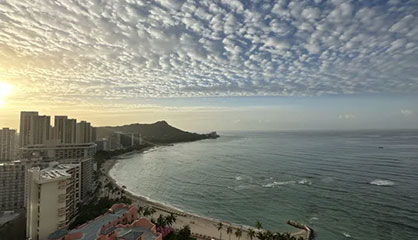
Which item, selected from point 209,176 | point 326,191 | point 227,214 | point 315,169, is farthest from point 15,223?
point 315,169

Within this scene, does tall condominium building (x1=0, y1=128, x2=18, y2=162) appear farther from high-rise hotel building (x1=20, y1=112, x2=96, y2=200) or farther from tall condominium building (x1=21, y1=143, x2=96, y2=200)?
tall condominium building (x1=21, y1=143, x2=96, y2=200)

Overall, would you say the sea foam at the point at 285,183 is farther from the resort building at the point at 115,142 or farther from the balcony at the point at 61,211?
the resort building at the point at 115,142

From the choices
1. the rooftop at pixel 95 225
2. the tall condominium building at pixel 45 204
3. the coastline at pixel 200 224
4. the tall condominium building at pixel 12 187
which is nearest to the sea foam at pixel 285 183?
the coastline at pixel 200 224

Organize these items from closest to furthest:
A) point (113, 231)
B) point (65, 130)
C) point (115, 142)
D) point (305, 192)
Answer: point (113, 231), point (305, 192), point (65, 130), point (115, 142)

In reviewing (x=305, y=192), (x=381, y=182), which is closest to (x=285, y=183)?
(x=305, y=192)

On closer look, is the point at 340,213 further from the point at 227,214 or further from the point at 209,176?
the point at 209,176

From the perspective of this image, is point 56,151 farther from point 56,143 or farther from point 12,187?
point 12,187
